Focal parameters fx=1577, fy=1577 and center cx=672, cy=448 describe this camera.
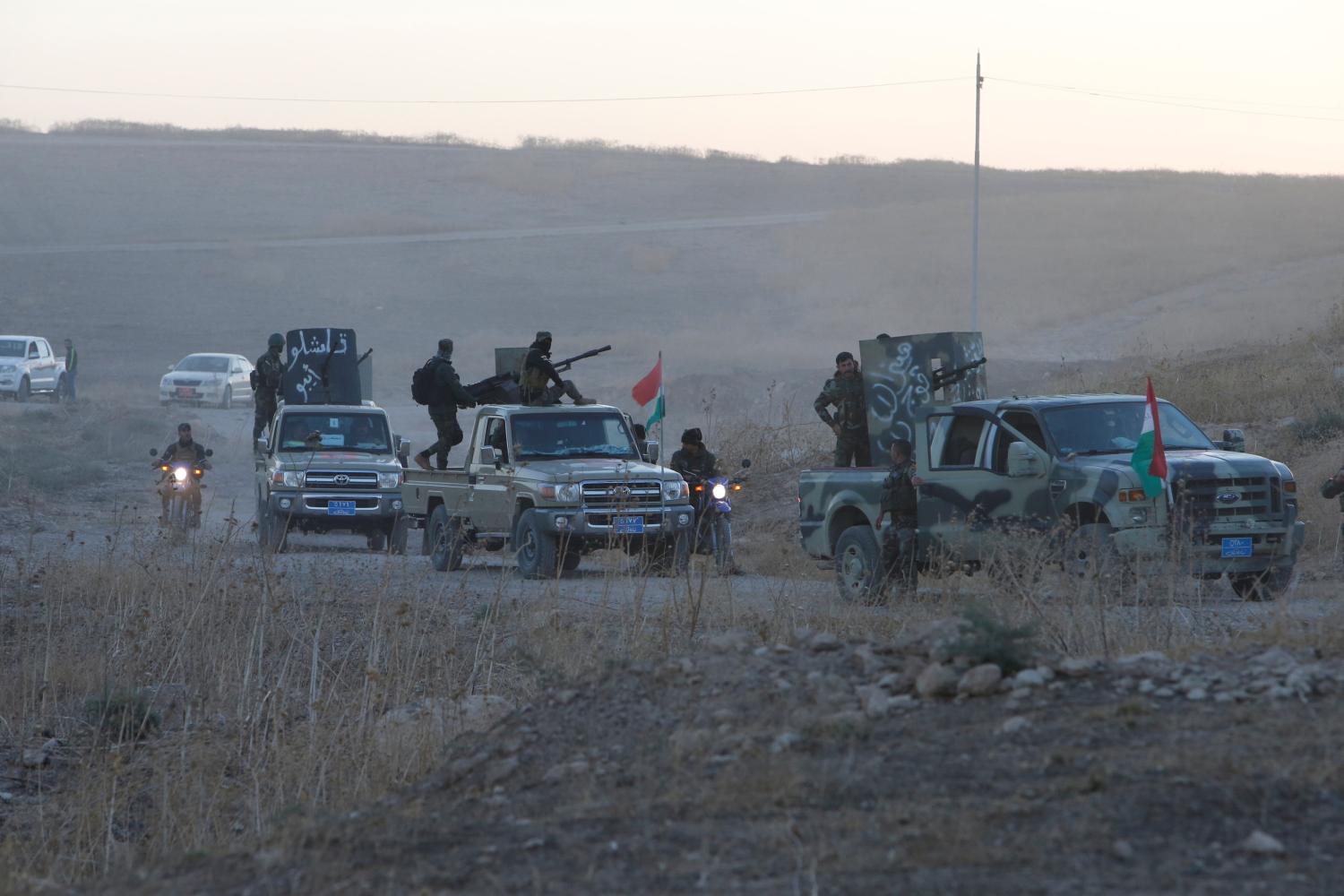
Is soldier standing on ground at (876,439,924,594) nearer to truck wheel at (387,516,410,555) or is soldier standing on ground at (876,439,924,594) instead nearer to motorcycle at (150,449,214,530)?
truck wheel at (387,516,410,555)

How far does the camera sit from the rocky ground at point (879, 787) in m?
4.38

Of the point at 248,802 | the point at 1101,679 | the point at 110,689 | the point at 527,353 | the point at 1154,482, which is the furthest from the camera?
the point at 527,353

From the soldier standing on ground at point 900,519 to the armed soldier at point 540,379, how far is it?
565 centimetres

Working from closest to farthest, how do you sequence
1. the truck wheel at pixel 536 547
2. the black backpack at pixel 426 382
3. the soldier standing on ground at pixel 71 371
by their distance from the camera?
the truck wheel at pixel 536 547 → the black backpack at pixel 426 382 → the soldier standing on ground at pixel 71 371

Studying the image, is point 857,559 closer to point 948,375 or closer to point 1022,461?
point 1022,461

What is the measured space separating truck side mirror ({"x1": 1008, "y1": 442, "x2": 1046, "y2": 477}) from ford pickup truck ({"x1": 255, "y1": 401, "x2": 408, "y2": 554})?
9.09 metres

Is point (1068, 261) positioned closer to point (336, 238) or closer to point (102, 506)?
point (336, 238)

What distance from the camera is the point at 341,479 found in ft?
64.8

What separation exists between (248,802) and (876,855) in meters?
3.77

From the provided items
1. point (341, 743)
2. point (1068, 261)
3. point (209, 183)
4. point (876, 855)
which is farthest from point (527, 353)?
point (209, 183)

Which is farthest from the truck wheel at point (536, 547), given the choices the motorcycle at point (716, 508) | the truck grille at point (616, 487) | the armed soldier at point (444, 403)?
the armed soldier at point (444, 403)

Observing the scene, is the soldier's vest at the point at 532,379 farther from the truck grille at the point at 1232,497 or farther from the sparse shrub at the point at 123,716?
the sparse shrub at the point at 123,716

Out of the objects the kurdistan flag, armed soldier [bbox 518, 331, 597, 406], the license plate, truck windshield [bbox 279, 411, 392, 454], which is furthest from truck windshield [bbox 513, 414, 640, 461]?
the kurdistan flag

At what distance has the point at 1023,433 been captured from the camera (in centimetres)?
1238
